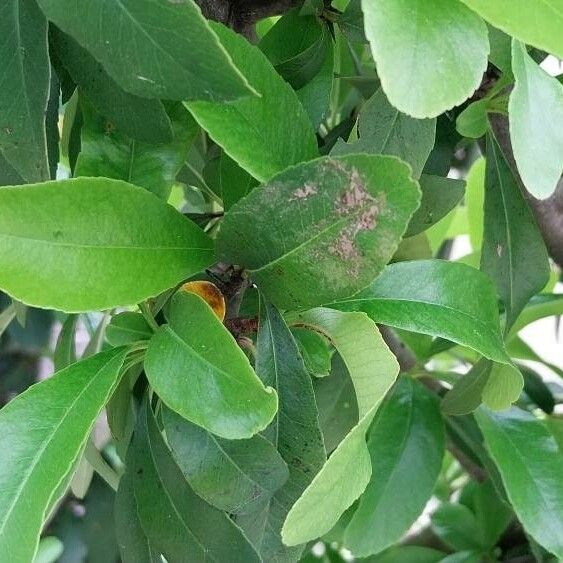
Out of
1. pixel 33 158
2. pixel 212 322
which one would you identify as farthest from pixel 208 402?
pixel 33 158

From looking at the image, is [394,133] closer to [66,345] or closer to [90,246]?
[90,246]

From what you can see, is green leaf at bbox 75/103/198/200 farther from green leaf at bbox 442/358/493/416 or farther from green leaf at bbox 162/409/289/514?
green leaf at bbox 442/358/493/416

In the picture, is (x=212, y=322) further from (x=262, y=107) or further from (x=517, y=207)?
(x=517, y=207)

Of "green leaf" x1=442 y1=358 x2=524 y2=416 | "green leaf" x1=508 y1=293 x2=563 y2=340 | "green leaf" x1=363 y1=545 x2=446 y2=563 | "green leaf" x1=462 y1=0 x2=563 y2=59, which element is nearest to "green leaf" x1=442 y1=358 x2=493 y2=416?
"green leaf" x1=442 y1=358 x2=524 y2=416

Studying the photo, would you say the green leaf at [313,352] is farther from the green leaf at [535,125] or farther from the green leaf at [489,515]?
the green leaf at [489,515]

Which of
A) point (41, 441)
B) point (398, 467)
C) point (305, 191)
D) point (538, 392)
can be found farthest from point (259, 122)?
point (538, 392)

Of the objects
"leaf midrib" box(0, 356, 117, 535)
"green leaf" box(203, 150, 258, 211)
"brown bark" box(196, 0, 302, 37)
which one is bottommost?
"leaf midrib" box(0, 356, 117, 535)
